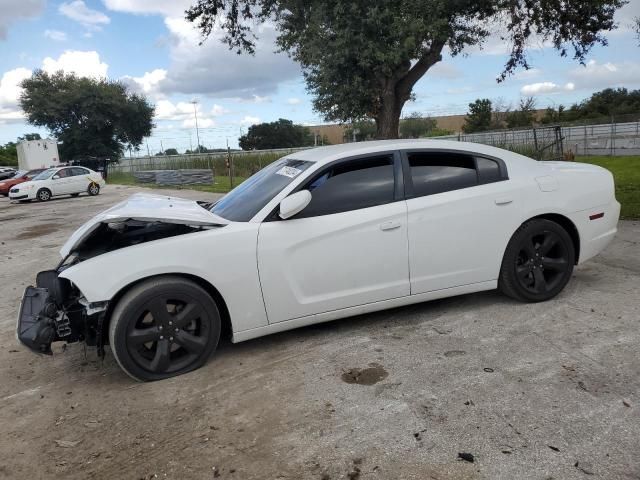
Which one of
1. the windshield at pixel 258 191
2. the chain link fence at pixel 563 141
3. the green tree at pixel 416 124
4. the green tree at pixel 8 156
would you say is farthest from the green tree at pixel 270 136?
the windshield at pixel 258 191

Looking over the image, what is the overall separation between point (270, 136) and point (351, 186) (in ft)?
274

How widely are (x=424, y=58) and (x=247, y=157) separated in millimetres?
24769

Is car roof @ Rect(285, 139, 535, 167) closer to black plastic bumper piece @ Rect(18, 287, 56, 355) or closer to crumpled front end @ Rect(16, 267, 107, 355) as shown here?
crumpled front end @ Rect(16, 267, 107, 355)

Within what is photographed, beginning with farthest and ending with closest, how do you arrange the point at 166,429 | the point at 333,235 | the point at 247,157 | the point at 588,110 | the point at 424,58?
1. the point at 588,110
2. the point at 247,157
3. the point at 424,58
4. the point at 333,235
5. the point at 166,429

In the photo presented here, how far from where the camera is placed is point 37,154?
36812mm

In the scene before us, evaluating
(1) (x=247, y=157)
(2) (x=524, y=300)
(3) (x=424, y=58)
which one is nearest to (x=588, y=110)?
(1) (x=247, y=157)

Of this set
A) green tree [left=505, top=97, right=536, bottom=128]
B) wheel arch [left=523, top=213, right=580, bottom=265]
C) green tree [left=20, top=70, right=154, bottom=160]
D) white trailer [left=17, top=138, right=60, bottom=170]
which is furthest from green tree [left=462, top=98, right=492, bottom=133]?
wheel arch [left=523, top=213, right=580, bottom=265]

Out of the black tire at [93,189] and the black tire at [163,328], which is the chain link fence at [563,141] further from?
the black tire at [163,328]

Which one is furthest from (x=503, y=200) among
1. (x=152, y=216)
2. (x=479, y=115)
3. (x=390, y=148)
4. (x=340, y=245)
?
(x=479, y=115)

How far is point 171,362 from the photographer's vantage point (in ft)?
12.4

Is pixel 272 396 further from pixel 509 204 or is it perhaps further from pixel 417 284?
pixel 509 204

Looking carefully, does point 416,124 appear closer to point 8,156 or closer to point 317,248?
point 8,156

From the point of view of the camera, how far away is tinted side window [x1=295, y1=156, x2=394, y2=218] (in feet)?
13.3

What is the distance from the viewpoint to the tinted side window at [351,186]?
13.3ft
